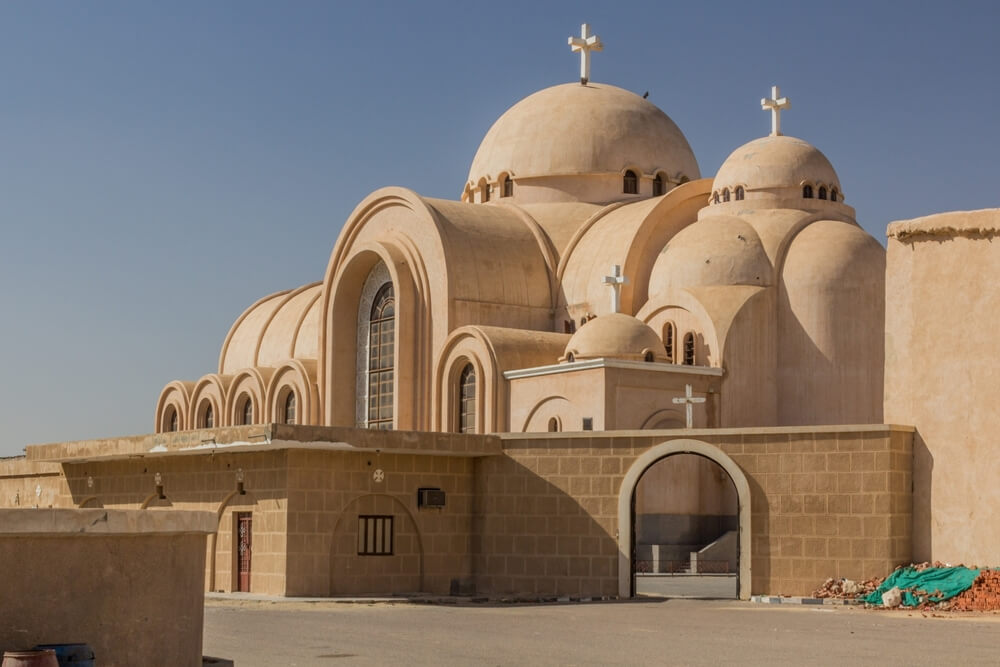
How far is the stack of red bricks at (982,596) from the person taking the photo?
17.7m

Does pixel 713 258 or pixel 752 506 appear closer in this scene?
pixel 752 506

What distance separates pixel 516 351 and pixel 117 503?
9467 millimetres

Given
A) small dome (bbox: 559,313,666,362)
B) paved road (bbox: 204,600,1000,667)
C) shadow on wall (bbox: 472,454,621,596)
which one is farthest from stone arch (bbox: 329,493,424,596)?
small dome (bbox: 559,313,666,362)

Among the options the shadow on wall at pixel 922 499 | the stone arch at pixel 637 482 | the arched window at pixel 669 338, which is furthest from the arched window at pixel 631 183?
the shadow on wall at pixel 922 499

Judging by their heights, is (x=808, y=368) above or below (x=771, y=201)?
below

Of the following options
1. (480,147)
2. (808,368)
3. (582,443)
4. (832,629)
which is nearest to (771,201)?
(808,368)

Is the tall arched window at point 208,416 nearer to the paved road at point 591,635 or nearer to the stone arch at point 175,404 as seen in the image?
the stone arch at point 175,404

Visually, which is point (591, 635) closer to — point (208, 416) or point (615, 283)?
point (615, 283)

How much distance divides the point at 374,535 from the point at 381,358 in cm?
1297

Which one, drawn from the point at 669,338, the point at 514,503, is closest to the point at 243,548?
the point at 514,503

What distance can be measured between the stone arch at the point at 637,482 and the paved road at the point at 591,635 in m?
1.20

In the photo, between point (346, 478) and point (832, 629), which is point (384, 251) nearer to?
point (346, 478)

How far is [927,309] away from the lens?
64.3ft

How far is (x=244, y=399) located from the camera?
4119 cm
